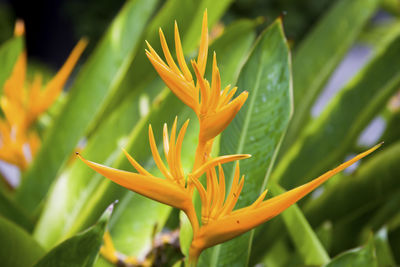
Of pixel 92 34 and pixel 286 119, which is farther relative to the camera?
pixel 92 34

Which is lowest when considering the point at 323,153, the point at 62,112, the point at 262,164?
the point at 323,153

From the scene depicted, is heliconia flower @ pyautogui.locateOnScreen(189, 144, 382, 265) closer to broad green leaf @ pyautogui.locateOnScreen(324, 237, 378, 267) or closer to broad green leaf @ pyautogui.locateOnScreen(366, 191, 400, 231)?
broad green leaf @ pyautogui.locateOnScreen(324, 237, 378, 267)

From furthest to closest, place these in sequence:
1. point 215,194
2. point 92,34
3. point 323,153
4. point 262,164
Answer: point 92,34 → point 323,153 → point 262,164 → point 215,194

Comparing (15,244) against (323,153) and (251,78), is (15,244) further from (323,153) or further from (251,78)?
(323,153)

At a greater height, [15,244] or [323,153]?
[15,244]

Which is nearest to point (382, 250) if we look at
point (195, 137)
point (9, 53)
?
point (195, 137)

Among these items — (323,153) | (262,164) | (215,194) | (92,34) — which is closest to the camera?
(215,194)

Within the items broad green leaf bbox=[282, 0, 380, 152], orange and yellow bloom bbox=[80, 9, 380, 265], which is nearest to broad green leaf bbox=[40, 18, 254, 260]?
broad green leaf bbox=[282, 0, 380, 152]

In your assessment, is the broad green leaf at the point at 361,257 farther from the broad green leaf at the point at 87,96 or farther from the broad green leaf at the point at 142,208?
the broad green leaf at the point at 87,96

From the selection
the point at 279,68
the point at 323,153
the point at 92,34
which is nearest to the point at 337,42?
the point at 323,153
